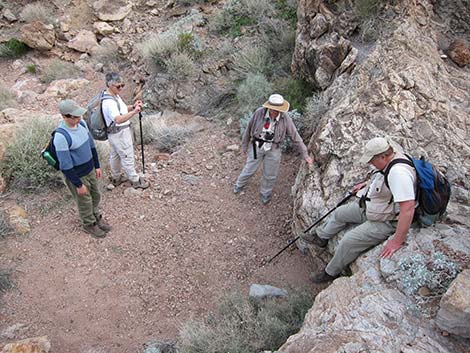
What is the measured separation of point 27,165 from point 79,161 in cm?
182

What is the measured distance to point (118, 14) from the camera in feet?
35.2

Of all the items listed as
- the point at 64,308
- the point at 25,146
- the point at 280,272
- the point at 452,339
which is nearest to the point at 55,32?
the point at 25,146

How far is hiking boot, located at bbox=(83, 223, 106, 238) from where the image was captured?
5.22 metres

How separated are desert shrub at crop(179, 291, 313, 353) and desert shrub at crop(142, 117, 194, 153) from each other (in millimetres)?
3432

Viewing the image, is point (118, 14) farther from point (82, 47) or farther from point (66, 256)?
point (66, 256)

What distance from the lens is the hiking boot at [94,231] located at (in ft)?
17.1

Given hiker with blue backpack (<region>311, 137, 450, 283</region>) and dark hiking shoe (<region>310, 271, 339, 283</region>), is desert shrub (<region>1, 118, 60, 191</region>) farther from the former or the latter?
hiker with blue backpack (<region>311, 137, 450, 283</region>)

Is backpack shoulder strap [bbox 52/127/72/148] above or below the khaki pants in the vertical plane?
above

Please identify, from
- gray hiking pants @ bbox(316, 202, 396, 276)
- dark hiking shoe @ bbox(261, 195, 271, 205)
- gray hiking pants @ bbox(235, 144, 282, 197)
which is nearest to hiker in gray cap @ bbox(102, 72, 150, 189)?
gray hiking pants @ bbox(235, 144, 282, 197)

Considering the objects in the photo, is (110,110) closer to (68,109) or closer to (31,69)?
(68,109)

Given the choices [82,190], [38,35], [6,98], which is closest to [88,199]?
[82,190]

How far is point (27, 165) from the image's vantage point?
584 centimetres

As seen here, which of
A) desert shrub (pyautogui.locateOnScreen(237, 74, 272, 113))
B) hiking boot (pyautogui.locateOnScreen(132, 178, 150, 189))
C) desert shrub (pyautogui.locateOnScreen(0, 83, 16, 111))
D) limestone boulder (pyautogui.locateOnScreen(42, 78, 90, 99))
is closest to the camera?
hiking boot (pyautogui.locateOnScreen(132, 178, 150, 189))

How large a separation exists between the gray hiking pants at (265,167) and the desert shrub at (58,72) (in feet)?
20.1
